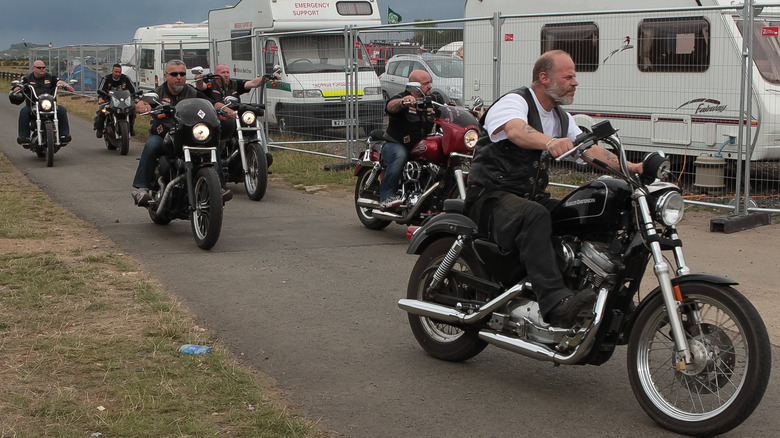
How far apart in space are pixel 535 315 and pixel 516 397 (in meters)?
0.44

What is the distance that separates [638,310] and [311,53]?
1434 centimetres

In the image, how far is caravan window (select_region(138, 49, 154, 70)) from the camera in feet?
95.2

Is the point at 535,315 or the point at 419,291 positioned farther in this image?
the point at 419,291

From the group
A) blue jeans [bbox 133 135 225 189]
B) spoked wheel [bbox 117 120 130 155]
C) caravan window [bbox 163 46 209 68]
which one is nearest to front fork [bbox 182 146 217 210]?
blue jeans [bbox 133 135 225 189]

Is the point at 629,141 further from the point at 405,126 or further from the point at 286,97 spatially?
the point at 286,97

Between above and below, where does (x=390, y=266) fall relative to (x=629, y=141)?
below

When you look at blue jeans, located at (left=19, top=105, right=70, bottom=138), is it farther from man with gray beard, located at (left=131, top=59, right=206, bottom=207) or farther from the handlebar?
the handlebar

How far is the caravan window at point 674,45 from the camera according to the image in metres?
11.5

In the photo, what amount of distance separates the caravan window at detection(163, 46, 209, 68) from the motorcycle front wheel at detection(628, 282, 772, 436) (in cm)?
2322

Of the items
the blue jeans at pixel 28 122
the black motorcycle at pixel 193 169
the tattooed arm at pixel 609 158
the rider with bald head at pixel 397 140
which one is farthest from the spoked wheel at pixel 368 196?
the blue jeans at pixel 28 122

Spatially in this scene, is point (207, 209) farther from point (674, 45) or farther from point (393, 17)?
point (393, 17)

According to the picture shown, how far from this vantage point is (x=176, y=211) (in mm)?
9422

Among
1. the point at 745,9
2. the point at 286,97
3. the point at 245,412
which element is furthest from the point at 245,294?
the point at 286,97

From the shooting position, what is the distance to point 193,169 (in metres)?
9.03
